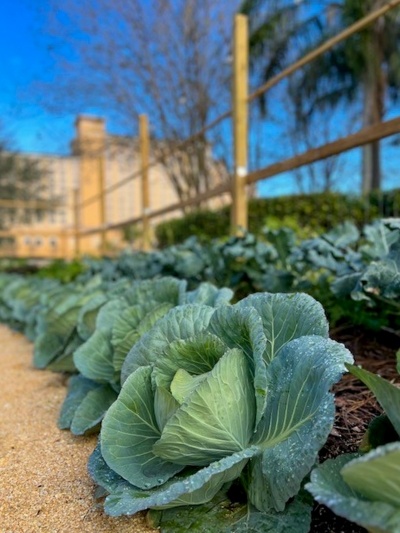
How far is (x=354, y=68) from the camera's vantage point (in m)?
10.3

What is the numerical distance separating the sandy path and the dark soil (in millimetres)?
307

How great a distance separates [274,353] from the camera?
900mm

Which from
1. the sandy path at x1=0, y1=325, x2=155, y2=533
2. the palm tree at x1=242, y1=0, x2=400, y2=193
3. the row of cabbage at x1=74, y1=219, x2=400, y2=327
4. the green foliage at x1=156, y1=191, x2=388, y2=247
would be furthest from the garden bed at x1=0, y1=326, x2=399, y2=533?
the palm tree at x1=242, y1=0, x2=400, y2=193

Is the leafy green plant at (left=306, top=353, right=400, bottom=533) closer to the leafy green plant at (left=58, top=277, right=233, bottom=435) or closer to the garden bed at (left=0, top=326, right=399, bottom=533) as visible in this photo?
the garden bed at (left=0, top=326, right=399, bottom=533)

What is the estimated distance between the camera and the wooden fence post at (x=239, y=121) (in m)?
3.09

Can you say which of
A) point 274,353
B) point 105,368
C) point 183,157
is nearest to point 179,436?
point 274,353

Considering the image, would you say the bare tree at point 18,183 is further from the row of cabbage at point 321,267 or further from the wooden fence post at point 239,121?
the row of cabbage at point 321,267

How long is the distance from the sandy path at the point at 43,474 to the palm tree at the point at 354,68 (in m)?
8.34

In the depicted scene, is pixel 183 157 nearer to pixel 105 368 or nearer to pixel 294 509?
pixel 105 368

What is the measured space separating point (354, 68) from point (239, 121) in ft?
28.3

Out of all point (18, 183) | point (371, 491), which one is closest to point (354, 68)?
point (18, 183)

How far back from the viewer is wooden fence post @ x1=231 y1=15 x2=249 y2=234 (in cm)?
309

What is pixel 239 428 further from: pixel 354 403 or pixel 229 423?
pixel 354 403

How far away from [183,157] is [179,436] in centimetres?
851
